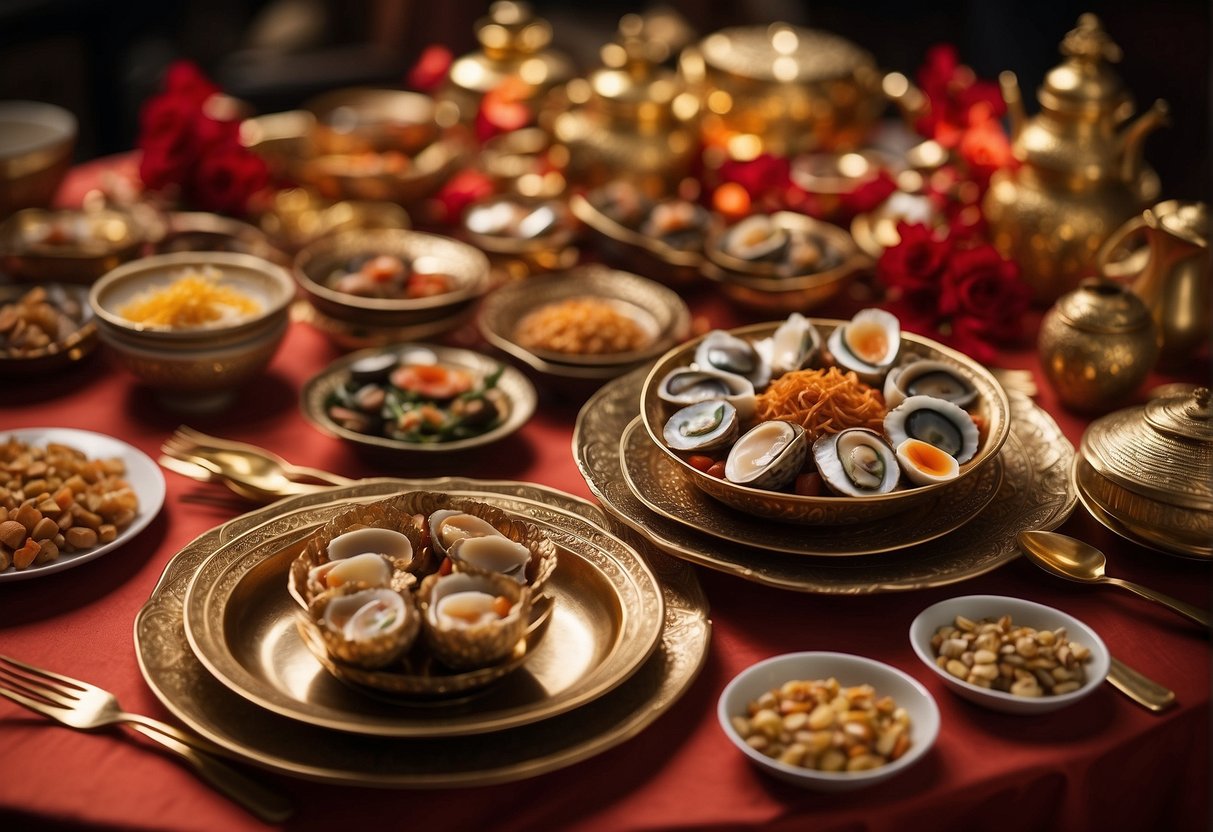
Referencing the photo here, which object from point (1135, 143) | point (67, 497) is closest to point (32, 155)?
point (67, 497)

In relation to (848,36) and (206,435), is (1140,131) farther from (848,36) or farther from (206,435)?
(848,36)

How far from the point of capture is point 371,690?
135 cm

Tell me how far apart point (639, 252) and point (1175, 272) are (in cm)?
102

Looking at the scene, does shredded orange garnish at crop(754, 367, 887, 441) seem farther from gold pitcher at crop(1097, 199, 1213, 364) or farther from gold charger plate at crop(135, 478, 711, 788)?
gold pitcher at crop(1097, 199, 1213, 364)

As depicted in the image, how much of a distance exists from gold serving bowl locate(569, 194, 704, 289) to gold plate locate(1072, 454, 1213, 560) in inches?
37.0

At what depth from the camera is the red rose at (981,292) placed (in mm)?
2191

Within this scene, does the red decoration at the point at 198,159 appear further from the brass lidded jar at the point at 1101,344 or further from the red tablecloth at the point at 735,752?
the brass lidded jar at the point at 1101,344

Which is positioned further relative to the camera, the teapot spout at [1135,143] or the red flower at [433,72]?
the red flower at [433,72]

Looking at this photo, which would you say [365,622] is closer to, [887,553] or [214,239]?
[887,553]

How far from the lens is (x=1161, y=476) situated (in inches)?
65.0

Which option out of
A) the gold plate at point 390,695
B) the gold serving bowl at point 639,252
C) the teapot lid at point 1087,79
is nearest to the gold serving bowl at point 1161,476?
the gold plate at point 390,695

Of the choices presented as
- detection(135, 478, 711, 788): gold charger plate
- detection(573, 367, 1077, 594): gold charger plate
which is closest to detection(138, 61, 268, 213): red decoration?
detection(573, 367, 1077, 594): gold charger plate

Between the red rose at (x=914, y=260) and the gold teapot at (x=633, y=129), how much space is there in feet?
2.31

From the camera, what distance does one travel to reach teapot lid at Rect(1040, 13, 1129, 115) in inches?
90.9
